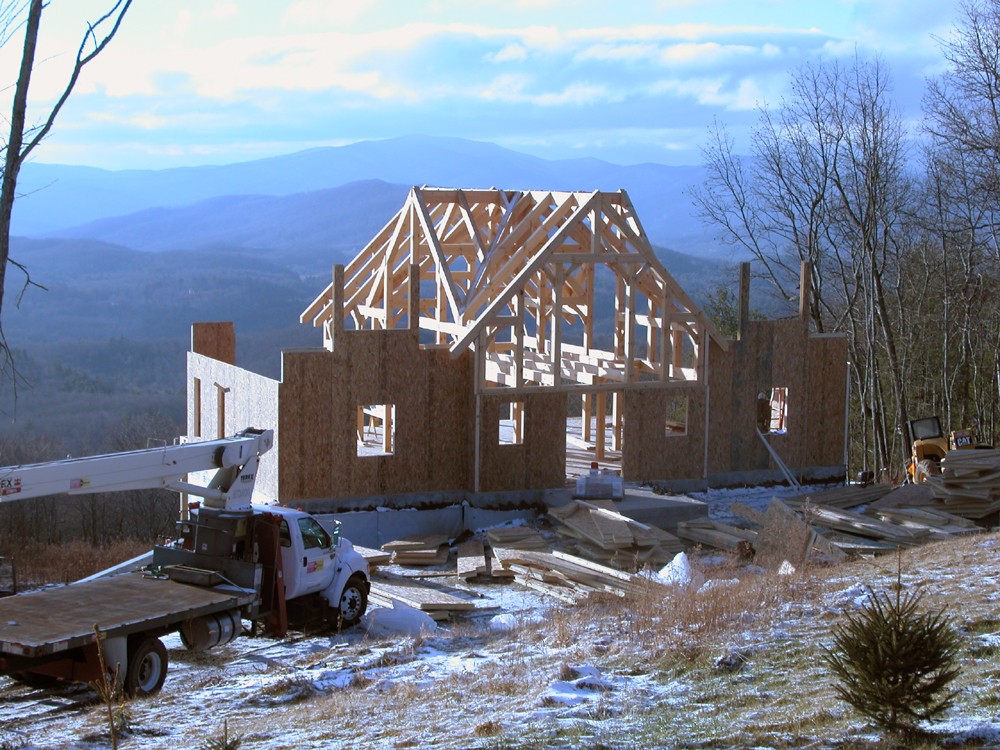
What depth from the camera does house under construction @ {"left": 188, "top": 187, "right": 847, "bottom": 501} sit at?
20969 millimetres

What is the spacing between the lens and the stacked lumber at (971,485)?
20.6 metres

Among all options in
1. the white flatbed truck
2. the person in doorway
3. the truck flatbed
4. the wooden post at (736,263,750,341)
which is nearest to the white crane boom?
the white flatbed truck

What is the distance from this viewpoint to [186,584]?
→ 45.2ft

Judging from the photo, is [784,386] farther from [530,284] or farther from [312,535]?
[312,535]

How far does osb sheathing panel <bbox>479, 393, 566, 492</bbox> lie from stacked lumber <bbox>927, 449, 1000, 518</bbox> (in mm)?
7593

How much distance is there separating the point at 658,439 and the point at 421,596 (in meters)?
8.43

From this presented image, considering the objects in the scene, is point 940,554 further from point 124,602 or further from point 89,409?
point 89,409

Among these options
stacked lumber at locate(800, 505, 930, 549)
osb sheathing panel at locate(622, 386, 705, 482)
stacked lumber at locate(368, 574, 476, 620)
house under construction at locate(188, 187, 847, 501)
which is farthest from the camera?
osb sheathing panel at locate(622, 386, 705, 482)

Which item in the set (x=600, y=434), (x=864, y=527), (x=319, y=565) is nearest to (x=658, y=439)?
(x=600, y=434)

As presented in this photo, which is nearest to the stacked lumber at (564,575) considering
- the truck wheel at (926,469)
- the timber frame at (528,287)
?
the timber frame at (528,287)

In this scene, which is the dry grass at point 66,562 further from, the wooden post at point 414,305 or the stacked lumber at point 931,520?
the stacked lumber at point 931,520

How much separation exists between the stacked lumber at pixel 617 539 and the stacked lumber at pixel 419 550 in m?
2.28

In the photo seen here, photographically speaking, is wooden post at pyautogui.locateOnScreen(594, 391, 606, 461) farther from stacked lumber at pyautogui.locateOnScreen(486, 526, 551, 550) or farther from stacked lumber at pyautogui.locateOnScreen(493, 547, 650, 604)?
stacked lumber at pyautogui.locateOnScreen(493, 547, 650, 604)

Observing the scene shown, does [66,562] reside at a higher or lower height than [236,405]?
lower
